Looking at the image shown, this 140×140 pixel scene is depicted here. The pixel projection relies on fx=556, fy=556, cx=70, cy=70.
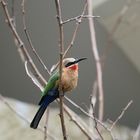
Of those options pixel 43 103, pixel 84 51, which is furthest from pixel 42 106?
pixel 84 51

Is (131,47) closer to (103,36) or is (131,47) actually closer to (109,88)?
(103,36)

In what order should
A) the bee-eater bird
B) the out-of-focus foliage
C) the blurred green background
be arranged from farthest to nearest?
1. the out-of-focus foliage
2. the blurred green background
3. the bee-eater bird

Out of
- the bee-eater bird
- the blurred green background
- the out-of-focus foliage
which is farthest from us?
the out-of-focus foliage

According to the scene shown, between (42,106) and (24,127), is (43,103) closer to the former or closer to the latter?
(42,106)

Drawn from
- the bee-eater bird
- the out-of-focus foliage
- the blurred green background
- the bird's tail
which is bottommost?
the out-of-focus foliage

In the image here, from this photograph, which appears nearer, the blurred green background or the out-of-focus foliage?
the blurred green background

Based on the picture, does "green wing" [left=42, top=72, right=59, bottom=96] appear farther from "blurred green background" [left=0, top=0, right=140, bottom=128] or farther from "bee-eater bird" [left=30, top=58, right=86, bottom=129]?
"blurred green background" [left=0, top=0, right=140, bottom=128]

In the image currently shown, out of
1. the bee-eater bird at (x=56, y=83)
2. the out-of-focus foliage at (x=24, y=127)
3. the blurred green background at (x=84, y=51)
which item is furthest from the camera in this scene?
the out-of-focus foliage at (x=24, y=127)

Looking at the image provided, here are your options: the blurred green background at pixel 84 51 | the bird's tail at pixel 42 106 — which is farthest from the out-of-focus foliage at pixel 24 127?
the bird's tail at pixel 42 106

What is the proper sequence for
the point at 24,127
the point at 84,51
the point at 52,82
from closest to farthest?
1. the point at 52,82
2. the point at 84,51
3. the point at 24,127

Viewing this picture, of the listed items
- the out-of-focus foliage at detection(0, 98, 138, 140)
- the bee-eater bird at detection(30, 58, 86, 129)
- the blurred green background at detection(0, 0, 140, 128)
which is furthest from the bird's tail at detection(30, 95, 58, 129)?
the out-of-focus foliage at detection(0, 98, 138, 140)

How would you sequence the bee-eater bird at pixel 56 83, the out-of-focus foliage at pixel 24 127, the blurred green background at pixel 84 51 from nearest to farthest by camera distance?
1. the bee-eater bird at pixel 56 83
2. the blurred green background at pixel 84 51
3. the out-of-focus foliage at pixel 24 127

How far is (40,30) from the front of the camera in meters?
2.57

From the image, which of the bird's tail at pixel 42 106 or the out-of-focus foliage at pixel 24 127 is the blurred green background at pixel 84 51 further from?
the bird's tail at pixel 42 106
